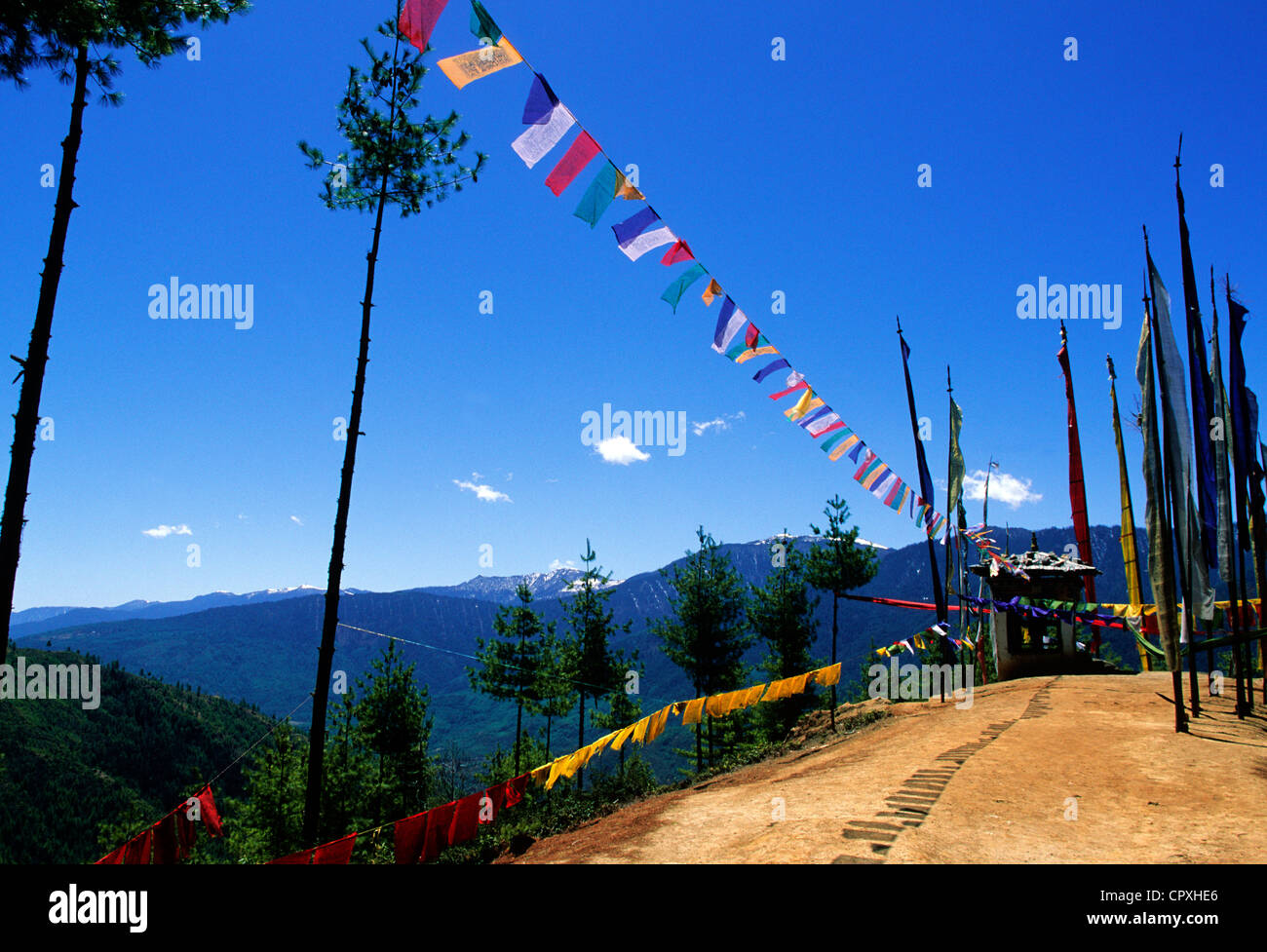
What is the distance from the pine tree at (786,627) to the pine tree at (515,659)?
11901 mm

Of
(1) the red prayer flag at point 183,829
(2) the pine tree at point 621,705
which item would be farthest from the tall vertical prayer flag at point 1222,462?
(2) the pine tree at point 621,705

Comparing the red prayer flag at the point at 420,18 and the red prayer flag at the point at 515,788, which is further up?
the red prayer flag at the point at 420,18

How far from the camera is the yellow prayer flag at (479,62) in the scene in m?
5.97

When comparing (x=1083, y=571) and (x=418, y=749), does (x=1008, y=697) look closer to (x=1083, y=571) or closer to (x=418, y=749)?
(x=1083, y=571)

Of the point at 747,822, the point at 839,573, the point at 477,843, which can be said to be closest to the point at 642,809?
the point at 747,822

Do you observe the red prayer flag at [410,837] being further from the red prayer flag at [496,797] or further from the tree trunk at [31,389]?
the tree trunk at [31,389]

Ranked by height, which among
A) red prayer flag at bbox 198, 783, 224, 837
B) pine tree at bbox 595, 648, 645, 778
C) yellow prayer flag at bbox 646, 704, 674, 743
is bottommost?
pine tree at bbox 595, 648, 645, 778

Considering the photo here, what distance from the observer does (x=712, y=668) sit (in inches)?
1339

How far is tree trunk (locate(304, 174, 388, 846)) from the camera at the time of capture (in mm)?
12078

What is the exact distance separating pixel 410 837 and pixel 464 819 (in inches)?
37.4

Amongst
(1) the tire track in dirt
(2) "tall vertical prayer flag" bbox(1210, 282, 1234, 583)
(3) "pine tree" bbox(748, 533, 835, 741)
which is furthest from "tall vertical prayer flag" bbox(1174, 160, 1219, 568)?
(3) "pine tree" bbox(748, 533, 835, 741)

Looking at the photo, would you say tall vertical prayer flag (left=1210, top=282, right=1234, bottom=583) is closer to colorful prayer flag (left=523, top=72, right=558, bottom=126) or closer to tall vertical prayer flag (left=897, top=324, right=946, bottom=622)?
tall vertical prayer flag (left=897, top=324, right=946, bottom=622)

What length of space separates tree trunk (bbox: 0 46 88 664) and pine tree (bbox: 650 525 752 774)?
2695 cm
